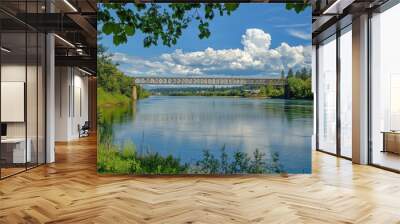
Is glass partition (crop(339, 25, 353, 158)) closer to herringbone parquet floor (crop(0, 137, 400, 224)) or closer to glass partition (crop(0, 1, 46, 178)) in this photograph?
herringbone parquet floor (crop(0, 137, 400, 224))

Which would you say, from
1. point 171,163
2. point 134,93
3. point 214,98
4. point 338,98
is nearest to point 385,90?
point 338,98

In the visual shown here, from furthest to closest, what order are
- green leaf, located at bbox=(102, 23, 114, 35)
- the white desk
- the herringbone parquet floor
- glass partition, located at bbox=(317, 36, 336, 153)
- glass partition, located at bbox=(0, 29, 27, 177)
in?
1. glass partition, located at bbox=(317, 36, 336, 153)
2. the white desk
3. glass partition, located at bbox=(0, 29, 27, 177)
4. the herringbone parquet floor
5. green leaf, located at bbox=(102, 23, 114, 35)

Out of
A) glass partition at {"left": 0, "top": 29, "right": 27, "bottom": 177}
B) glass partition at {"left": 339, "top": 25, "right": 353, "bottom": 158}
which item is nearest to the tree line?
glass partition at {"left": 0, "top": 29, "right": 27, "bottom": 177}

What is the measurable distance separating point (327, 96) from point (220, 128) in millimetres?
4935

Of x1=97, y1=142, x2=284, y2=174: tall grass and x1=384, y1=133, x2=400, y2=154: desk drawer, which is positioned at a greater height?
x1=384, y1=133, x2=400, y2=154: desk drawer

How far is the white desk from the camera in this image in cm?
666

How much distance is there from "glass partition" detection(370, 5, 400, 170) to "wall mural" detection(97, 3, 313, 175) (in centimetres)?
168

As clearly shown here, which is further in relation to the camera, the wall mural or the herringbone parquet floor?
the wall mural

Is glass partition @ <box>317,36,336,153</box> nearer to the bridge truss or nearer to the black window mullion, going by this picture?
the black window mullion

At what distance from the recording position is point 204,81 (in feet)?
22.9

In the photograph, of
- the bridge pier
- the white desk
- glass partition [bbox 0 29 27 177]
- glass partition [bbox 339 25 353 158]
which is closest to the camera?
glass partition [bbox 0 29 27 177]

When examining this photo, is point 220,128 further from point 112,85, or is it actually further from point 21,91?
point 21,91

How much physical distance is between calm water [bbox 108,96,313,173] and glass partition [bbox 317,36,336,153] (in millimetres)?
3674

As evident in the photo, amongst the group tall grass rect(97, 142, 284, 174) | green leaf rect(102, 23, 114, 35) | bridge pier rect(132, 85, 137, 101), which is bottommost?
tall grass rect(97, 142, 284, 174)
